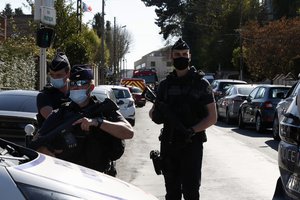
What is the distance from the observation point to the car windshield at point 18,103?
9.91 m

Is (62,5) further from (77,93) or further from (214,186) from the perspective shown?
(77,93)

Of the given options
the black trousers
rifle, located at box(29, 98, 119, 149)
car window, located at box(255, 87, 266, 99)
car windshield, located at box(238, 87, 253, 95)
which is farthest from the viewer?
car windshield, located at box(238, 87, 253, 95)

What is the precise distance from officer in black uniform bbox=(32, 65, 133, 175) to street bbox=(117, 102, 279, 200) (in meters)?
3.76

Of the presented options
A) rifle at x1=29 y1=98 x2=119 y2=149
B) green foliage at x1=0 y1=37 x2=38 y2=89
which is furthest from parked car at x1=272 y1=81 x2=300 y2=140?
green foliage at x1=0 y1=37 x2=38 y2=89

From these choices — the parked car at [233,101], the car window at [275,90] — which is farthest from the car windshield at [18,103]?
the parked car at [233,101]

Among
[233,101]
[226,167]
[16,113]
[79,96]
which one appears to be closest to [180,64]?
[79,96]

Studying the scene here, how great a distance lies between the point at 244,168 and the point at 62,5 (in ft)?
81.8

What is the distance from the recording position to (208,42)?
6856 cm

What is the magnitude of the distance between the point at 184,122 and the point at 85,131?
121 cm

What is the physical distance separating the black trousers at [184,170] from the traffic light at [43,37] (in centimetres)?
895

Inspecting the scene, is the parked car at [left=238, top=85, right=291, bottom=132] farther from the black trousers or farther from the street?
the black trousers

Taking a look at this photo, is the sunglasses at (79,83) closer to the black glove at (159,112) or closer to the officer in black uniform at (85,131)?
the officer in black uniform at (85,131)

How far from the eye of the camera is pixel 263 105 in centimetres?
1703

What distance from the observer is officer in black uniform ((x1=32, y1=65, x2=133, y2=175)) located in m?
3.99
